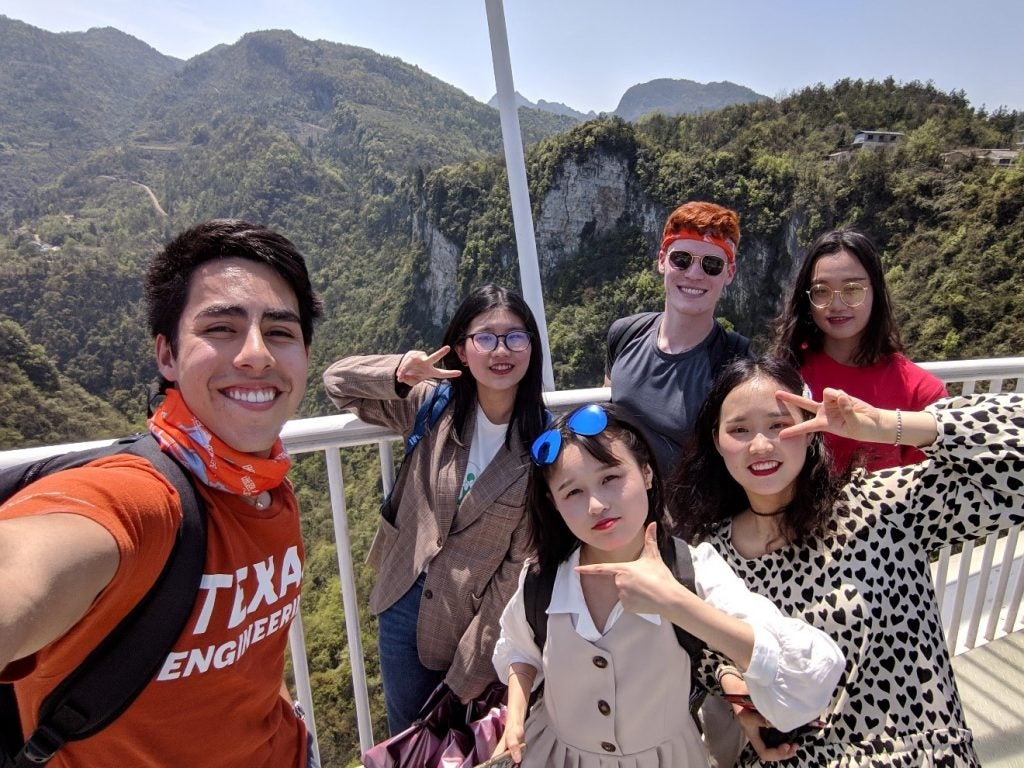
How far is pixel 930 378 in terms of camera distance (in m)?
1.85

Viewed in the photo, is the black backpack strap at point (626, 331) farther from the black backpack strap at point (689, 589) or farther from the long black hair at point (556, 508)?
the black backpack strap at point (689, 589)

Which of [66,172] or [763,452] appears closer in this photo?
[763,452]

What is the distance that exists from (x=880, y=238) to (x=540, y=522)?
35413 mm

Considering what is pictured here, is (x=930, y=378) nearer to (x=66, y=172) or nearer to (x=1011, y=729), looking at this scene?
(x=1011, y=729)

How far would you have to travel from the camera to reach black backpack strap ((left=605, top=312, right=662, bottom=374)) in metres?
2.21

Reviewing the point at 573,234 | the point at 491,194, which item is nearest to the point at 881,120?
the point at 573,234

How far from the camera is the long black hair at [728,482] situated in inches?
53.4

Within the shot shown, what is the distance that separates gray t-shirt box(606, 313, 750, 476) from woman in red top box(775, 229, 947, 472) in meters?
0.27

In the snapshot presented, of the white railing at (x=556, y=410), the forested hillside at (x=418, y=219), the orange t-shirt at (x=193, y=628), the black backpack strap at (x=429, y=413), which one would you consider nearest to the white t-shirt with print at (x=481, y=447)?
the black backpack strap at (x=429, y=413)

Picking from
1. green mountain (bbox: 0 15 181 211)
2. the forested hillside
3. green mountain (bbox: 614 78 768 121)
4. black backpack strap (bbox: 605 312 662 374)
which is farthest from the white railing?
green mountain (bbox: 614 78 768 121)

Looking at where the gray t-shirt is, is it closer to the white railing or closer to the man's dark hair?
the white railing

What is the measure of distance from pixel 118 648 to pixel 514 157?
214cm

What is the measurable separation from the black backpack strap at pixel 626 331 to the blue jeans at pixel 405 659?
1152 millimetres

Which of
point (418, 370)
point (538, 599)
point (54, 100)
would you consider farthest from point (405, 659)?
point (54, 100)
